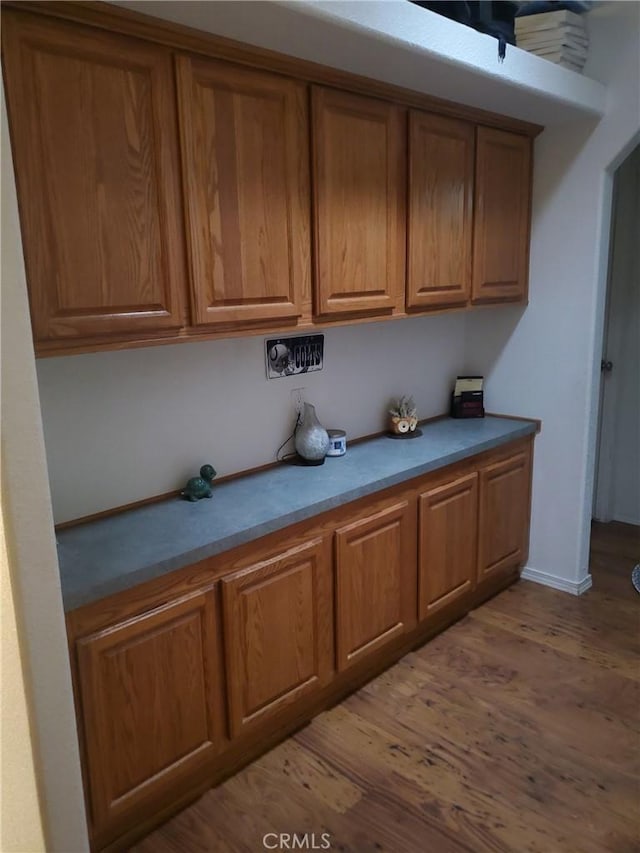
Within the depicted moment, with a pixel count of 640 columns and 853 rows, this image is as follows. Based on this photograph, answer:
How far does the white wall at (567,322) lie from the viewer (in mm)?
2830

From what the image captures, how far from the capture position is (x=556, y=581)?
133 inches

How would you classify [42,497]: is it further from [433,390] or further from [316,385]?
[433,390]

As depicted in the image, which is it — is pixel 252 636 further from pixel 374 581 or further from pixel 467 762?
pixel 467 762

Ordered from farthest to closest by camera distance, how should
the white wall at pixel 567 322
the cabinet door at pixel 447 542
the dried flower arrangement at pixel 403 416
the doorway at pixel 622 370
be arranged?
the doorway at pixel 622 370
the dried flower arrangement at pixel 403 416
the white wall at pixel 567 322
the cabinet door at pixel 447 542

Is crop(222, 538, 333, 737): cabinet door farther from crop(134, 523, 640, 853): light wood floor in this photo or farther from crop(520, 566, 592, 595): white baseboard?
crop(520, 566, 592, 595): white baseboard

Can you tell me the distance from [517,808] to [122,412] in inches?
68.9

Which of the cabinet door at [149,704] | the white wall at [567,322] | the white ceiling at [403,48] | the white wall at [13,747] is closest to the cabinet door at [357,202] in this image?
the white ceiling at [403,48]

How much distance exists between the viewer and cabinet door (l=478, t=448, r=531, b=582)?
3068 mm

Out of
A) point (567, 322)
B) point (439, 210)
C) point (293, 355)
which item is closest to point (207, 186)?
point (293, 355)

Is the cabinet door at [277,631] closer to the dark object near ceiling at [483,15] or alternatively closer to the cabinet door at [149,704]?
the cabinet door at [149,704]

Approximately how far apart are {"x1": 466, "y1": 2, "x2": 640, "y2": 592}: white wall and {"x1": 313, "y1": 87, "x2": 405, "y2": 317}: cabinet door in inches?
38.9

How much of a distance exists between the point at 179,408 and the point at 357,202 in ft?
3.17

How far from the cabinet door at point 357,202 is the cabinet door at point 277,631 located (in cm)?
90

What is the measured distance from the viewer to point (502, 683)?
262 centimetres
